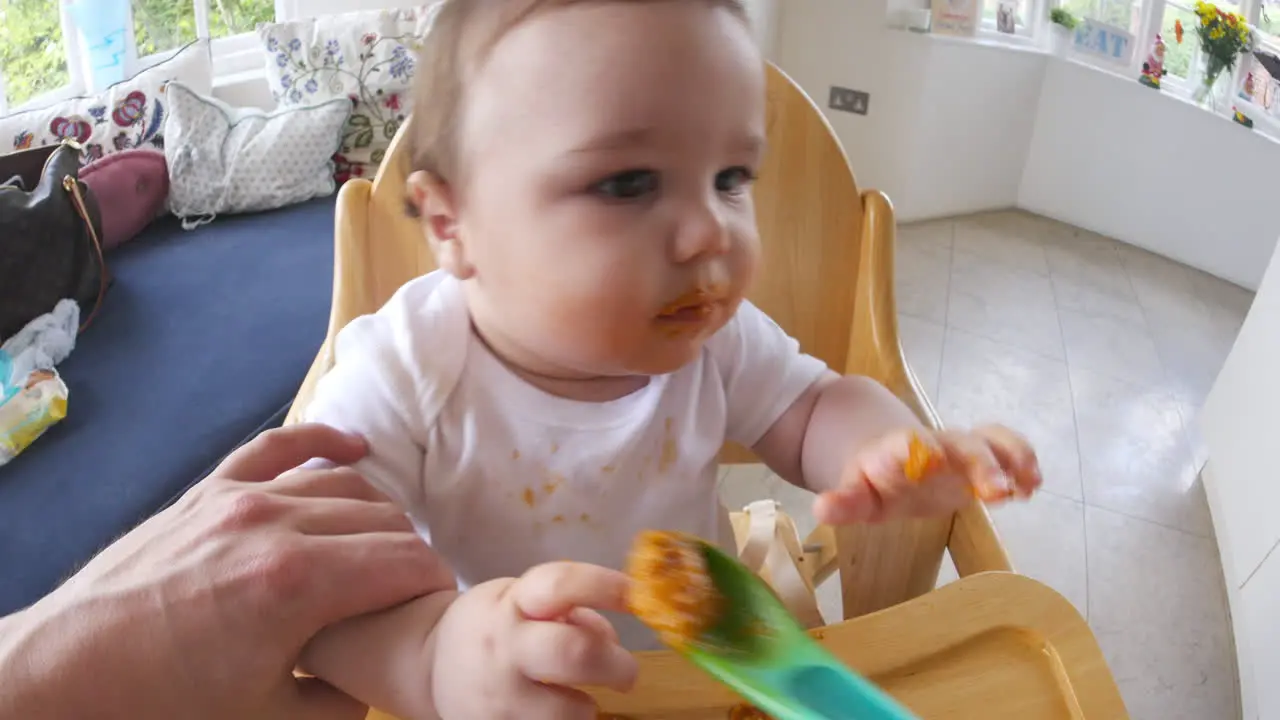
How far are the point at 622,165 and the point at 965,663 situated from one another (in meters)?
0.41

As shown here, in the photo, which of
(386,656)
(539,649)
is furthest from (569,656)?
(386,656)

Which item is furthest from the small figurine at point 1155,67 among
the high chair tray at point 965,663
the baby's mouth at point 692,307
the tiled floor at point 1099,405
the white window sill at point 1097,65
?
the baby's mouth at point 692,307

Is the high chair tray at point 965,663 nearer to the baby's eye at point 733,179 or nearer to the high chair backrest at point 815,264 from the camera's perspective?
the high chair backrest at point 815,264

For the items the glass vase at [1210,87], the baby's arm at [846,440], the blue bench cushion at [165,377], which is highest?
the baby's arm at [846,440]

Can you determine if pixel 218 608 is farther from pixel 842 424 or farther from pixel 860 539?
pixel 860 539

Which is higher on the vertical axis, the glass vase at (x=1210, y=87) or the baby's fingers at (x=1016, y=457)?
the baby's fingers at (x=1016, y=457)

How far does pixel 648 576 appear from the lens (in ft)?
1.61

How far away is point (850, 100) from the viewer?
127 inches

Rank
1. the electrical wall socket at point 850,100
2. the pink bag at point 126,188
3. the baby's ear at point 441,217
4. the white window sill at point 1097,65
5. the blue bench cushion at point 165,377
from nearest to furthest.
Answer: the baby's ear at point 441,217
the blue bench cushion at point 165,377
the pink bag at point 126,188
the white window sill at point 1097,65
the electrical wall socket at point 850,100

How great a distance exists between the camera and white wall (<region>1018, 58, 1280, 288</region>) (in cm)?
290

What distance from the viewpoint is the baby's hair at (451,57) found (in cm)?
62

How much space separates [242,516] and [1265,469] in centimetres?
182

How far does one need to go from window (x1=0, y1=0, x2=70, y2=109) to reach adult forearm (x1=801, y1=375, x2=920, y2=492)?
85.3 inches

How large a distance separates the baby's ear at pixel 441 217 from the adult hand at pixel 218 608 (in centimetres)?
18
